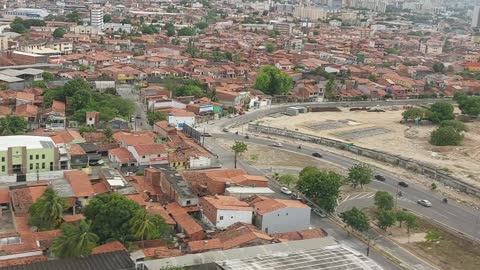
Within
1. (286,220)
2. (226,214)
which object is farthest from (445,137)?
(226,214)

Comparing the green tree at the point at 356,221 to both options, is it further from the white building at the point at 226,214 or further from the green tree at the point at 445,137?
the green tree at the point at 445,137

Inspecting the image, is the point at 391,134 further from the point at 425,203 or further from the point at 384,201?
the point at 384,201

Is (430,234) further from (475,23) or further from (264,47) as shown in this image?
(475,23)

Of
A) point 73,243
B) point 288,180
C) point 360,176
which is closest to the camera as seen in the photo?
point 73,243

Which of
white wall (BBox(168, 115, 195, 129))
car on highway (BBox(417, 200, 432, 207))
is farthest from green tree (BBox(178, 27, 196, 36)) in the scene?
car on highway (BBox(417, 200, 432, 207))

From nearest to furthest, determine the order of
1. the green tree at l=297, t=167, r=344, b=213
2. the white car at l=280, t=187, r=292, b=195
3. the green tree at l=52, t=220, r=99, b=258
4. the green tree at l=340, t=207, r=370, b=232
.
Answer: the green tree at l=52, t=220, r=99, b=258 → the green tree at l=340, t=207, r=370, b=232 → the green tree at l=297, t=167, r=344, b=213 → the white car at l=280, t=187, r=292, b=195

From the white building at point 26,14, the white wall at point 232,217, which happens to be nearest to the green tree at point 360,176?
the white wall at point 232,217

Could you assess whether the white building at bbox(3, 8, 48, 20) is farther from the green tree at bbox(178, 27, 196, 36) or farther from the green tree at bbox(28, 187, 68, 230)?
the green tree at bbox(28, 187, 68, 230)
